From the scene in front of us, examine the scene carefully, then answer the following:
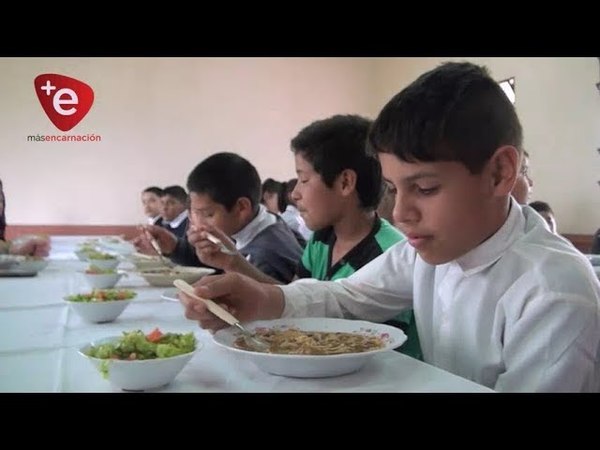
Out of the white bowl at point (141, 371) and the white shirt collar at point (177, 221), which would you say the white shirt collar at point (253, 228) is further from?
the white shirt collar at point (177, 221)

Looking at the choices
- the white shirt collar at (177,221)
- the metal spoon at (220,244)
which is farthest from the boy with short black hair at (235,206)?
the white shirt collar at (177,221)

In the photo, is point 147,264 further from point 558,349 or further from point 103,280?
point 558,349

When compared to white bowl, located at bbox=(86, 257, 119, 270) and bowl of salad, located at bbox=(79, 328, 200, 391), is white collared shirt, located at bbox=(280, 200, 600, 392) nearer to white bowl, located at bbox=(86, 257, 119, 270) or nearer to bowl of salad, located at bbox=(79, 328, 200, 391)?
bowl of salad, located at bbox=(79, 328, 200, 391)

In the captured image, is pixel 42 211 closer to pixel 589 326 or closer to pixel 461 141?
pixel 461 141

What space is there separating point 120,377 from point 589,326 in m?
0.47

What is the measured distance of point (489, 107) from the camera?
2.35ft

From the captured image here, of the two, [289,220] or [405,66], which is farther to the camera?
[289,220]

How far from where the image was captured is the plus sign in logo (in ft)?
3.08

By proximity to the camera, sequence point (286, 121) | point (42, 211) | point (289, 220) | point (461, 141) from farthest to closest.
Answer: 1. point (289, 220)
2. point (286, 121)
3. point (42, 211)
4. point (461, 141)

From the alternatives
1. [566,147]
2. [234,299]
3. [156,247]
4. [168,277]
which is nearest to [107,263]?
[156,247]

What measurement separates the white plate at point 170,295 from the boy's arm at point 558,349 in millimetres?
684

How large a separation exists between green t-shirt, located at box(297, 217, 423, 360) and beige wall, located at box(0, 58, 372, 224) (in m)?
0.21

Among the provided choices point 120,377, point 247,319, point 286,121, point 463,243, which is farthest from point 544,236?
point 286,121

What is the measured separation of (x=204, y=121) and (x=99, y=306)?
36.3 inches
